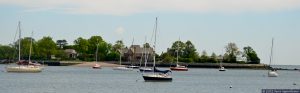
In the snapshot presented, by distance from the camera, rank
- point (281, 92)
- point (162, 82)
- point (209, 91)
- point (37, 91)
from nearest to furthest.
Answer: point (281, 92)
point (37, 91)
point (209, 91)
point (162, 82)

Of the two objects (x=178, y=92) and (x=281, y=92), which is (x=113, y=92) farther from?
(x=281, y=92)

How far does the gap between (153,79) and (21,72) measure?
1644 inches

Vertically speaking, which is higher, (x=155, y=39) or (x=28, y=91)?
(x=155, y=39)

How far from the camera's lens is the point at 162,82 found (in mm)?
91375

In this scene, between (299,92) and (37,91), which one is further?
(37,91)

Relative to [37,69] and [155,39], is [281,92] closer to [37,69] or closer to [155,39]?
[155,39]

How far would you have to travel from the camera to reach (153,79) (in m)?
91.5

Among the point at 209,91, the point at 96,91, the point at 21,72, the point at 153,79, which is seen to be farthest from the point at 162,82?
the point at 21,72

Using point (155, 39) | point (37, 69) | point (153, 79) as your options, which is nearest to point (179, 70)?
point (37, 69)

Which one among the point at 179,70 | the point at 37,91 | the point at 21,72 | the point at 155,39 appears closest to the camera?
the point at 37,91

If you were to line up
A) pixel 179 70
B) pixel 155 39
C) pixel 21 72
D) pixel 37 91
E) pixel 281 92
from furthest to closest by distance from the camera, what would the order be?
pixel 179 70, pixel 21 72, pixel 155 39, pixel 37 91, pixel 281 92

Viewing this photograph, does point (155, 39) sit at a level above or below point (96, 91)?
above

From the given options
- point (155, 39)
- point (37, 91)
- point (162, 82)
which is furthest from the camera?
point (155, 39)

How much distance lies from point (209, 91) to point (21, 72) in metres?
56.9
